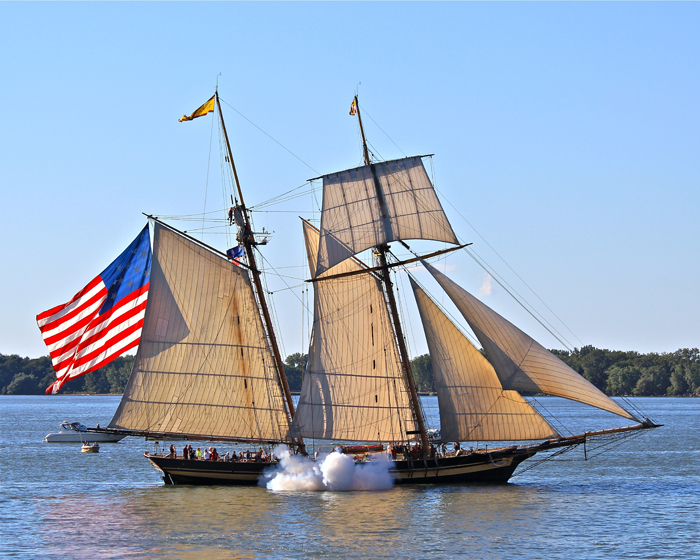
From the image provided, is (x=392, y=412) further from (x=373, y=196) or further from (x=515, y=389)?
(x=373, y=196)

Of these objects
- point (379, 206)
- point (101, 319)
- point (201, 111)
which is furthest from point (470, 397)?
point (201, 111)

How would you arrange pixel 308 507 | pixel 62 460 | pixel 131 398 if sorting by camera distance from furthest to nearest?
pixel 62 460
pixel 131 398
pixel 308 507

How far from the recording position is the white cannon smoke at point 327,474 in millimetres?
58188

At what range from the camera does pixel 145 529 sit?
47.3m

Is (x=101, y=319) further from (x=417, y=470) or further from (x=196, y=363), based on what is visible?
(x=417, y=470)

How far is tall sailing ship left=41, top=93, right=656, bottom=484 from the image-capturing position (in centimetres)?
5772

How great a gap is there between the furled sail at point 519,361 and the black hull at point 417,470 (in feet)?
19.7

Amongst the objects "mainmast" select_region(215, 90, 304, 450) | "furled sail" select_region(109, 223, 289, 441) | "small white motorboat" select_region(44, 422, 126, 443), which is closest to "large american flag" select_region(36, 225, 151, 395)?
"furled sail" select_region(109, 223, 289, 441)

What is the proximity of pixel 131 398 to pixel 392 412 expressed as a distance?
594 inches

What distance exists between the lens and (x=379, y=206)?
60.6 m

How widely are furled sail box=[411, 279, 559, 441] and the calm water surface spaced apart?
334 centimetres

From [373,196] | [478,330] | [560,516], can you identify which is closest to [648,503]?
[560,516]

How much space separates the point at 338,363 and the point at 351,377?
111 centimetres

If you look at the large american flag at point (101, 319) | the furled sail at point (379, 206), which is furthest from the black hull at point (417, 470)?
the furled sail at point (379, 206)
